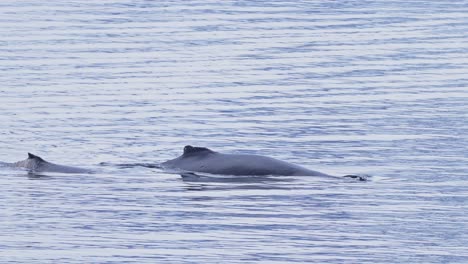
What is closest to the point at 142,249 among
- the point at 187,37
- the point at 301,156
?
the point at 301,156

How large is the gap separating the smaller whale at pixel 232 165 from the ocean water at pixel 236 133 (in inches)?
10.5

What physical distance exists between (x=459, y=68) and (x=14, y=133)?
34.0 ft

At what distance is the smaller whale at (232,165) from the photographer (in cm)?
1850

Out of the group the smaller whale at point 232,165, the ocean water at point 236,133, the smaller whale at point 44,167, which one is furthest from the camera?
the smaller whale at point 44,167

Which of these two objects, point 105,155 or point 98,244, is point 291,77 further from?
point 98,244

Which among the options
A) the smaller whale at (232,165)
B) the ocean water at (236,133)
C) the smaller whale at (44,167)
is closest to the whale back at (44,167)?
the smaller whale at (44,167)

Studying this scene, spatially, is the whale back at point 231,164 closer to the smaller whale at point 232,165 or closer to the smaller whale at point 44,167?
the smaller whale at point 232,165

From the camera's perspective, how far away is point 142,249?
14023 millimetres

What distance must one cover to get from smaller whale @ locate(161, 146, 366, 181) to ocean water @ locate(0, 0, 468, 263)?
0.27m

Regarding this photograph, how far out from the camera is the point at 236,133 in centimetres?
2217

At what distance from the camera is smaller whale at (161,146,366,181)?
18.5 metres

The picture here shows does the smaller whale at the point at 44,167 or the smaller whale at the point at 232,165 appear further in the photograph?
the smaller whale at the point at 44,167

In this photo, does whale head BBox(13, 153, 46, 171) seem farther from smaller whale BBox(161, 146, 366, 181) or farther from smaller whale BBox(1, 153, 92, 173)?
smaller whale BBox(161, 146, 366, 181)

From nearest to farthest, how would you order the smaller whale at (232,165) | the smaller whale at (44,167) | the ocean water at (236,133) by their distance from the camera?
the ocean water at (236,133) < the smaller whale at (232,165) < the smaller whale at (44,167)
